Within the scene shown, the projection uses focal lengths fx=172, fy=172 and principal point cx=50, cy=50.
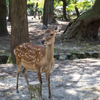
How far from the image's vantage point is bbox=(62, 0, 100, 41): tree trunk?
12.0 meters

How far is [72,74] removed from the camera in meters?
6.45

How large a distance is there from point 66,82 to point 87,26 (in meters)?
7.75

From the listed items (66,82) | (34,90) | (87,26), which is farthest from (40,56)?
(87,26)

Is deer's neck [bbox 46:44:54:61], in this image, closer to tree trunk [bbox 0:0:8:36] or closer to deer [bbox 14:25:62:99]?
deer [bbox 14:25:62:99]

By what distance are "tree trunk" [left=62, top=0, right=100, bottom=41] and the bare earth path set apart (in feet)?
15.7

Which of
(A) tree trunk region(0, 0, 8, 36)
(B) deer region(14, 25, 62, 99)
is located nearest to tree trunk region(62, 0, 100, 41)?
(A) tree trunk region(0, 0, 8, 36)

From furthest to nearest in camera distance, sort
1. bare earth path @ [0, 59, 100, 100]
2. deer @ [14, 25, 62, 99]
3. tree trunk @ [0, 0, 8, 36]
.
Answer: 1. tree trunk @ [0, 0, 8, 36]
2. bare earth path @ [0, 59, 100, 100]
3. deer @ [14, 25, 62, 99]

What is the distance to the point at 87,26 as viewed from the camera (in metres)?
12.4

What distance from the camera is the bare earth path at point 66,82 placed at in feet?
14.2

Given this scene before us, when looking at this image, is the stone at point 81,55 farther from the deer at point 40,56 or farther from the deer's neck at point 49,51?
the deer's neck at point 49,51

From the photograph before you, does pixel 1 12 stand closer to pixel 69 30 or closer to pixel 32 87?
A: pixel 69 30

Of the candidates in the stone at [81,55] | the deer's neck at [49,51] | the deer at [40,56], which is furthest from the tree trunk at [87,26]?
the deer's neck at [49,51]

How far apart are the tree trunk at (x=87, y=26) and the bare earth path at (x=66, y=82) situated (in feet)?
15.7

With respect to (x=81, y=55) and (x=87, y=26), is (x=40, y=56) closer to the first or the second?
(x=81, y=55)
